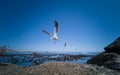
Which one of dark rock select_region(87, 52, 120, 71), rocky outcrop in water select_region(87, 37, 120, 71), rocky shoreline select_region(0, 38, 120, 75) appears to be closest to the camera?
rocky shoreline select_region(0, 38, 120, 75)

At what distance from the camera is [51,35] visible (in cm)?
2036

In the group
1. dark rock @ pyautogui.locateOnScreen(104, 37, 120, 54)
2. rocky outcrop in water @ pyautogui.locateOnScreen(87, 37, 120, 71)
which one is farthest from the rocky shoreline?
dark rock @ pyautogui.locateOnScreen(104, 37, 120, 54)

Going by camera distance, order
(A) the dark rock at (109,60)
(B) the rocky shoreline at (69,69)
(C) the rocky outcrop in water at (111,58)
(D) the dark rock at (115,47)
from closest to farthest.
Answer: (B) the rocky shoreline at (69,69) → (A) the dark rock at (109,60) → (C) the rocky outcrop in water at (111,58) → (D) the dark rock at (115,47)

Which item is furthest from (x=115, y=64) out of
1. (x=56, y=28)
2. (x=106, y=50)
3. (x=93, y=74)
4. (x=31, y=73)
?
(x=31, y=73)

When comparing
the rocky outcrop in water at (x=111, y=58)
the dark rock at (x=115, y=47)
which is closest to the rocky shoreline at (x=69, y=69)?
the rocky outcrop in water at (x=111, y=58)

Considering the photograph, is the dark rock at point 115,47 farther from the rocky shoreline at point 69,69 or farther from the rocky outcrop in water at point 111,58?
the rocky shoreline at point 69,69

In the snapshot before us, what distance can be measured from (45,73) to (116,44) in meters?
10.9

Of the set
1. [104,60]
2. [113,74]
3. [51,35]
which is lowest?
[113,74]

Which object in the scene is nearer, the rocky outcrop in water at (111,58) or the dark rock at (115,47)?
the rocky outcrop in water at (111,58)

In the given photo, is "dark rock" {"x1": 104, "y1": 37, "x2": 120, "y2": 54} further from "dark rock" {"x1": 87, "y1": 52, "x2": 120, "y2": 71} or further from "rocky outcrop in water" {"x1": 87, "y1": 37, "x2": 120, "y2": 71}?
"dark rock" {"x1": 87, "y1": 52, "x2": 120, "y2": 71}

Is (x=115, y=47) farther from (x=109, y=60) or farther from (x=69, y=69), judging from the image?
(x=69, y=69)

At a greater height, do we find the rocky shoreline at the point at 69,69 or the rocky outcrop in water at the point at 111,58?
the rocky outcrop in water at the point at 111,58

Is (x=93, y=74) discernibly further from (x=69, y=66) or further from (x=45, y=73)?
(x=45, y=73)

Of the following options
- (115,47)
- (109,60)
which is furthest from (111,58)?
(115,47)
